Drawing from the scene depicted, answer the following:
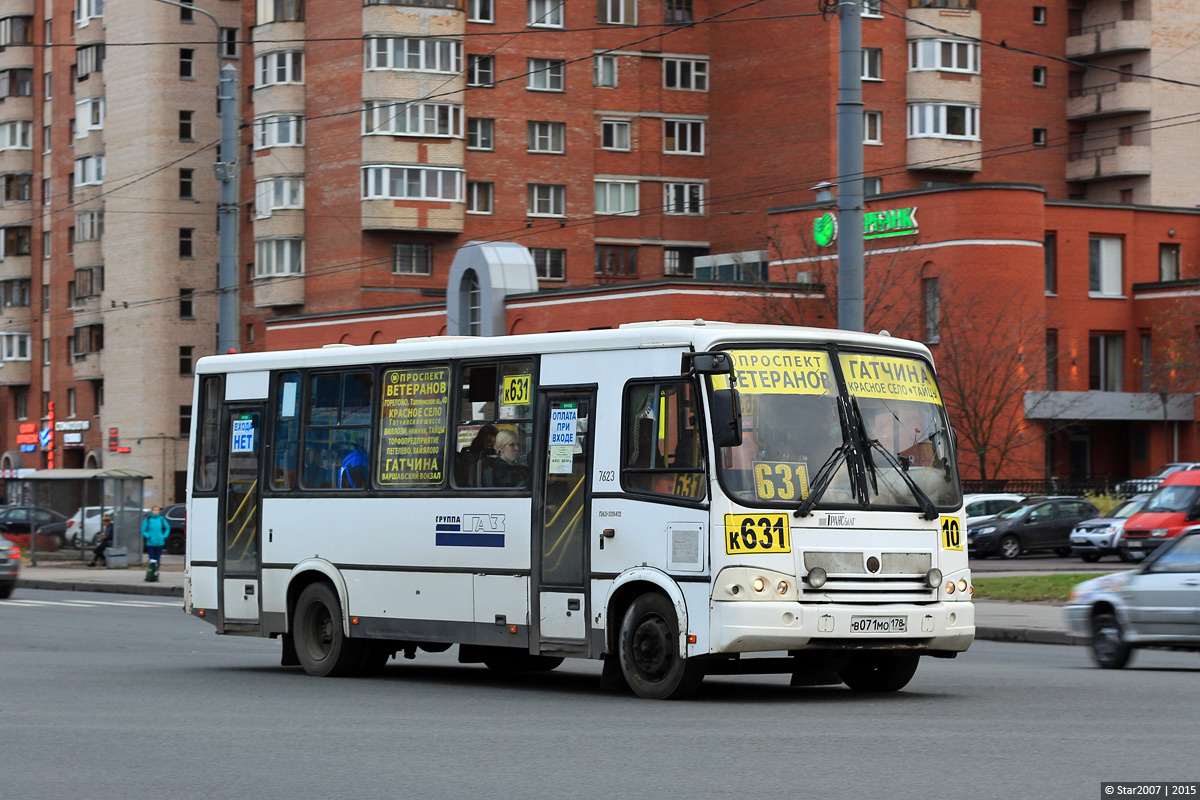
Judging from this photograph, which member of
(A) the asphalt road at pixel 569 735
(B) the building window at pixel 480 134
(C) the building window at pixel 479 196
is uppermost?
(B) the building window at pixel 480 134

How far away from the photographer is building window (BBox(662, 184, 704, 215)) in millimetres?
77688

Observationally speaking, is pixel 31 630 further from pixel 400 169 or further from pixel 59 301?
pixel 59 301

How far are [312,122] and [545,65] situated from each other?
9712 millimetres

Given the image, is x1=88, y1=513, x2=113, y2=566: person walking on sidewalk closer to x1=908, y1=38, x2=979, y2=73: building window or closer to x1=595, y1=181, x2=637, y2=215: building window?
x1=595, y1=181, x2=637, y2=215: building window

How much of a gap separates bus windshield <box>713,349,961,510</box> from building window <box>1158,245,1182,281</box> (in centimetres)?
5196

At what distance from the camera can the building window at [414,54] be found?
7025cm

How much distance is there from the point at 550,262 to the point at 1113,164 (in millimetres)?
23275

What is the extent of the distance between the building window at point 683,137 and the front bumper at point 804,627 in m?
65.7

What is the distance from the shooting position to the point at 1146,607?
1739 centimetres

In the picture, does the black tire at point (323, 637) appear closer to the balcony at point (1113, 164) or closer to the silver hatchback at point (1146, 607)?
the silver hatchback at point (1146, 607)

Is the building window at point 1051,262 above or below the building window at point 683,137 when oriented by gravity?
below

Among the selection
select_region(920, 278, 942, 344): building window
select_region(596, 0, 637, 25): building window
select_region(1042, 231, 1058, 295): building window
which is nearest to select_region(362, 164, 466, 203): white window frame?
select_region(596, 0, 637, 25): building window

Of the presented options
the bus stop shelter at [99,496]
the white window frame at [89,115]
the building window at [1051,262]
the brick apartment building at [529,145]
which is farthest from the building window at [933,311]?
the white window frame at [89,115]

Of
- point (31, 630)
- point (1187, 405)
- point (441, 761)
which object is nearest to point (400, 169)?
point (1187, 405)
